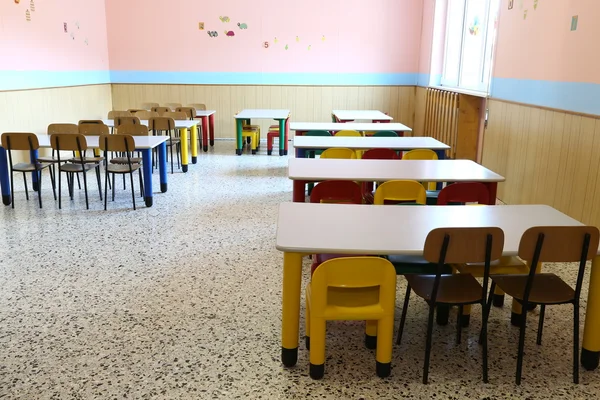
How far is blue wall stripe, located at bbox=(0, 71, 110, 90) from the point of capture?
6.63m

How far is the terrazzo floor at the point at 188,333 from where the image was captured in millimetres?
Result: 2365

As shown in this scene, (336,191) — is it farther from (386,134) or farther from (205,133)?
(205,133)

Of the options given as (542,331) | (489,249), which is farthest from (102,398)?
(542,331)

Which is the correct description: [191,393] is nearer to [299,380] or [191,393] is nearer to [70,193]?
[299,380]

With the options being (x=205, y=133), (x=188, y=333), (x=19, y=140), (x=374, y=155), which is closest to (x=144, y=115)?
(x=205, y=133)

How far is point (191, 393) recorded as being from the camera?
2303 millimetres

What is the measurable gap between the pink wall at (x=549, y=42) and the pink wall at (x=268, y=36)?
4.39m

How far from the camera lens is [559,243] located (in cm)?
224

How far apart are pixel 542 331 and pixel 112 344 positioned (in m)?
2.32

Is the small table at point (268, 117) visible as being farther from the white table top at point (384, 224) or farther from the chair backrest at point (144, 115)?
the white table top at point (384, 224)

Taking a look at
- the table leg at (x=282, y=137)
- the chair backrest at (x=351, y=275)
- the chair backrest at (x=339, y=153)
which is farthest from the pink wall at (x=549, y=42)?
the table leg at (x=282, y=137)

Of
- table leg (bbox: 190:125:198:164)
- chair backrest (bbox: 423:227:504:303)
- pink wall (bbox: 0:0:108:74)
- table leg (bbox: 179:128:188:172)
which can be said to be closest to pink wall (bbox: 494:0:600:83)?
chair backrest (bbox: 423:227:504:303)

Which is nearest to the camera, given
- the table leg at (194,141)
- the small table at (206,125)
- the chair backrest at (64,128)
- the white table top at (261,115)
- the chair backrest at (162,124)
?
the chair backrest at (64,128)

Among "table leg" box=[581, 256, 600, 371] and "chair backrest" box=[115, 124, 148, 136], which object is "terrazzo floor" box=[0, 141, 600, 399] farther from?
"chair backrest" box=[115, 124, 148, 136]
